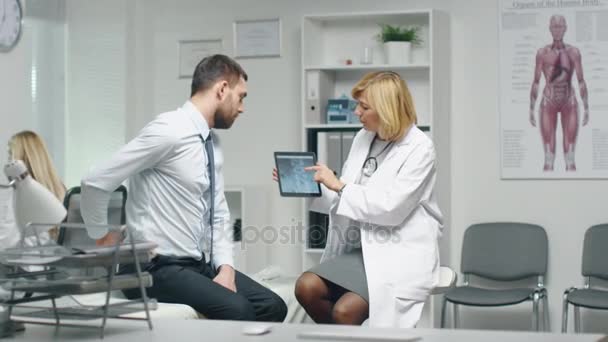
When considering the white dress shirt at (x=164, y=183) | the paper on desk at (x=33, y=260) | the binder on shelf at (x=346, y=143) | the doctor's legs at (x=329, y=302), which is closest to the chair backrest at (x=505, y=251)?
the binder on shelf at (x=346, y=143)

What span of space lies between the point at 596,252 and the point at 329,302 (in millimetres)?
2126

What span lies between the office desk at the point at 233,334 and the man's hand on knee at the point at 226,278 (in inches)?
47.7

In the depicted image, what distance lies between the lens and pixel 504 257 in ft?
17.6

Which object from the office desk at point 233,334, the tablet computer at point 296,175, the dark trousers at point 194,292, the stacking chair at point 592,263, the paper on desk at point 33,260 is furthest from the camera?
the stacking chair at point 592,263

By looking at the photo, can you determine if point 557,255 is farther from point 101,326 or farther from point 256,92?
point 101,326

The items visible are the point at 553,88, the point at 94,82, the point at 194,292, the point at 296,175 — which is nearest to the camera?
the point at 194,292

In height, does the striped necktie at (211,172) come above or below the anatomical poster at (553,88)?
below

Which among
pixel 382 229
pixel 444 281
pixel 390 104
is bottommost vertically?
pixel 444 281

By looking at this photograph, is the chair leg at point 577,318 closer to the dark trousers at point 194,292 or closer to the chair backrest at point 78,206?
the dark trousers at point 194,292

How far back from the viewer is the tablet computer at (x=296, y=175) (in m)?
3.79

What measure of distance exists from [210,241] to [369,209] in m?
0.64

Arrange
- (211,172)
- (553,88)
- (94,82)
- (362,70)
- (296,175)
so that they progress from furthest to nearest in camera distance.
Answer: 1. (94,82)
2. (362,70)
3. (553,88)
4. (296,175)
5. (211,172)

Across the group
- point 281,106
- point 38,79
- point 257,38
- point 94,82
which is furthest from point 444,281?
point 38,79

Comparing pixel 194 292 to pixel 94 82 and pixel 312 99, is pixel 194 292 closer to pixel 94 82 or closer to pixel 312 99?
pixel 312 99
